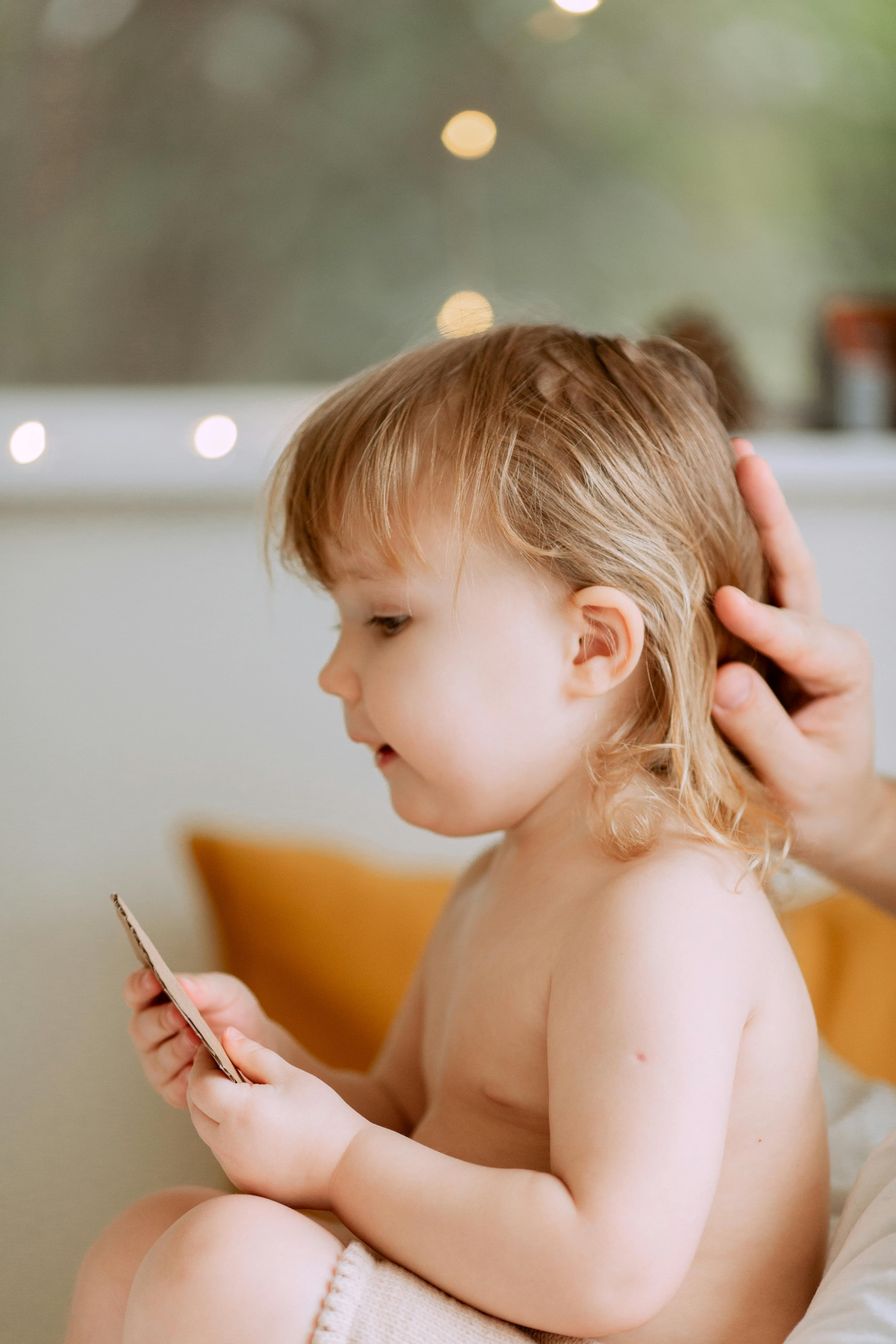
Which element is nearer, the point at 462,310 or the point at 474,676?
the point at 474,676

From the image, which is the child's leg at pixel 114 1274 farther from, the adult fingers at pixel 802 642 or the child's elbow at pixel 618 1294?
the adult fingers at pixel 802 642

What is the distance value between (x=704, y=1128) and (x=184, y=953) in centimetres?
72

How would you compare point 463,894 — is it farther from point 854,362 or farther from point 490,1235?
point 854,362

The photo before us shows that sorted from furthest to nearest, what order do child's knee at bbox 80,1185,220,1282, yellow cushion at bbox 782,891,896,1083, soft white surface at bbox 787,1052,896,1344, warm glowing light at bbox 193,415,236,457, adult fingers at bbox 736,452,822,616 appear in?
1. warm glowing light at bbox 193,415,236,457
2. yellow cushion at bbox 782,891,896,1083
3. adult fingers at bbox 736,452,822,616
4. child's knee at bbox 80,1185,220,1282
5. soft white surface at bbox 787,1052,896,1344

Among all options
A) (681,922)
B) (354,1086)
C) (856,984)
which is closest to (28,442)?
(354,1086)

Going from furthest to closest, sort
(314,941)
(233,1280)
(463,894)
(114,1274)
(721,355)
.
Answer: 1. (721,355)
2. (314,941)
3. (463,894)
4. (114,1274)
5. (233,1280)

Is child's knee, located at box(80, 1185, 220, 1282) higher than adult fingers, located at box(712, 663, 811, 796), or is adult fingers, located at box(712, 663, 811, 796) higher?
adult fingers, located at box(712, 663, 811, 796)

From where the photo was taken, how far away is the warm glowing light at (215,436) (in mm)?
1117

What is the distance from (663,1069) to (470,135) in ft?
3.31

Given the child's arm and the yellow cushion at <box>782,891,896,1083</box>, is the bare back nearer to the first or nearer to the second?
the child's arm

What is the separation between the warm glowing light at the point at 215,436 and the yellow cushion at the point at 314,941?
15.0 inches

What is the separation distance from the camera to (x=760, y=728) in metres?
0.70

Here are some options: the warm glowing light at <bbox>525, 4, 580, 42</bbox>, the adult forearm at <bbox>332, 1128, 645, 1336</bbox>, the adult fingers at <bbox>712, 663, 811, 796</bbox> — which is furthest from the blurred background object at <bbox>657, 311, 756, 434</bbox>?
the adult forearm at <bbox>332, 1128, 645, 1336</bbox>

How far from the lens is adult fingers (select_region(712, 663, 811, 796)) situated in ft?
2.24
